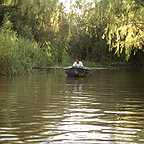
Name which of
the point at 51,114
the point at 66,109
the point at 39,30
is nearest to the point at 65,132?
the point at 51,114

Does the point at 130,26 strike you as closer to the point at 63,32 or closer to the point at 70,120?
the point at 70,120

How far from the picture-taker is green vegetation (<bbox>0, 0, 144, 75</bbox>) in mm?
30750

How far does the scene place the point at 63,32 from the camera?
53938 mm

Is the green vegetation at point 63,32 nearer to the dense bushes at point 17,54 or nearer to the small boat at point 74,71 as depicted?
the dense bushes at point 17,54

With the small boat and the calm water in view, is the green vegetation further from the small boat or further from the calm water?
the calm water

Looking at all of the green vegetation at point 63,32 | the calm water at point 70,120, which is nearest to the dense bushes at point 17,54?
the green vegetation at point 63,32

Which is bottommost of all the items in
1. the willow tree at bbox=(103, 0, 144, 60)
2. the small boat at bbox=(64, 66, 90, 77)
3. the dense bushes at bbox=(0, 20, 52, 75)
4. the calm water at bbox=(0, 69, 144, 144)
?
the calm water at bbox=(0, 69, 144, 144)

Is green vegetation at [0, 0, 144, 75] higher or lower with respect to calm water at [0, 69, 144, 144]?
higher

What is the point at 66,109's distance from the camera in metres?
16.6

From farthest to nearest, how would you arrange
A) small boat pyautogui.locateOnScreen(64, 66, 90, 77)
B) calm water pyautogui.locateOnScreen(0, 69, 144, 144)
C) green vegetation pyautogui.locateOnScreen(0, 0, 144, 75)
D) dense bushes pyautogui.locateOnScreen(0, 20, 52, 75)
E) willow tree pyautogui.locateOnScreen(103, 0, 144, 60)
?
small boat pyautogui.locateOnScreen(64, 66, 90, 77) < dense bushes pyautogui.locateOnScreen(0, 20, 52, 75) < green vegetation pyautogui.locateOnScreen(0, 0, 144, 75) < willow tree pyautogui.locateOnScreen(103, 0, 144, 60) < calm water pyautogui.locateOnScreen(0, 69, 144, 144)

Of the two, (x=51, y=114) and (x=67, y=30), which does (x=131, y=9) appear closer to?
(x=51, y=114)

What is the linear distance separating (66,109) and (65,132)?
487 centimetres

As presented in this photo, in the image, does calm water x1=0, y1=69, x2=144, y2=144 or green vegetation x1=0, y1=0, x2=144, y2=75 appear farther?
green vegetation x1=0, y1=0, x2=144, y2=75

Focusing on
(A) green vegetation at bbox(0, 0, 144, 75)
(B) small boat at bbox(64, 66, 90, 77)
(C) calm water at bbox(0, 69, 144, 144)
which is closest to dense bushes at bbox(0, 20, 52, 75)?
(A) green vegetation at bbox(0, 0, 144, 75)
